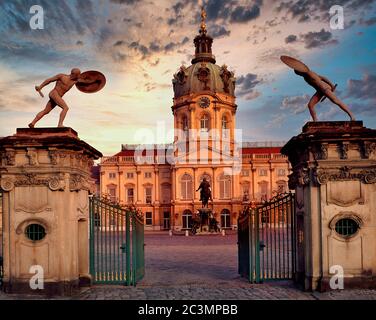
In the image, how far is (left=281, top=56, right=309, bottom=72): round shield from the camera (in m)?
11.6

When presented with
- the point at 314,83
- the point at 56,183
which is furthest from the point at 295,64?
the point at 56,183

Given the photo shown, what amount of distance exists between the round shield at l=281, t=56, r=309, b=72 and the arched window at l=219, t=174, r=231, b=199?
44468mm

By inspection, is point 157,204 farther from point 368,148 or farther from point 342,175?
point 368,148

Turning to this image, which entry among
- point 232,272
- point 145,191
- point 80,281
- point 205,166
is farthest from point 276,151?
point 80,281

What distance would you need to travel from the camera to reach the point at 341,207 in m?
11.2

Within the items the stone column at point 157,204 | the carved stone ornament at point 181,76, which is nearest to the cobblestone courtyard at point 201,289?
the stone column at point 157,204

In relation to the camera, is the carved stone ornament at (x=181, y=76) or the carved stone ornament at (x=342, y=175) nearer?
the carved stone ornament at (x=342, y=175)

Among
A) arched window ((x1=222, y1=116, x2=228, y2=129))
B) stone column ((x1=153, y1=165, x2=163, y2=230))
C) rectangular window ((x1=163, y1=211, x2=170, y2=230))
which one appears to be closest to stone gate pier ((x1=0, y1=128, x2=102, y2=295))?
stone column ((x1=153, y1=165, x2=163, y2=230))

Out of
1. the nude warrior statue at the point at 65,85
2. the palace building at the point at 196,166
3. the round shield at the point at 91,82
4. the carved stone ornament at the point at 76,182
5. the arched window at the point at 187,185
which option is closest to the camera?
the carved stone ornament at the point at 76,182

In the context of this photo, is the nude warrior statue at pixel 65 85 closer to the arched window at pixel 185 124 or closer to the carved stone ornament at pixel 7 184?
the carved stone ornament at pixel 7 184

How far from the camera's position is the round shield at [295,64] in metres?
11.6

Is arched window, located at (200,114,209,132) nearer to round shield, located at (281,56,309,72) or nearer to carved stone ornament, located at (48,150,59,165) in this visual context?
round shield, located at (281,56,309,72)

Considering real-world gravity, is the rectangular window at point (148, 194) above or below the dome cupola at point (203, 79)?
below

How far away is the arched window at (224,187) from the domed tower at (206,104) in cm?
306
